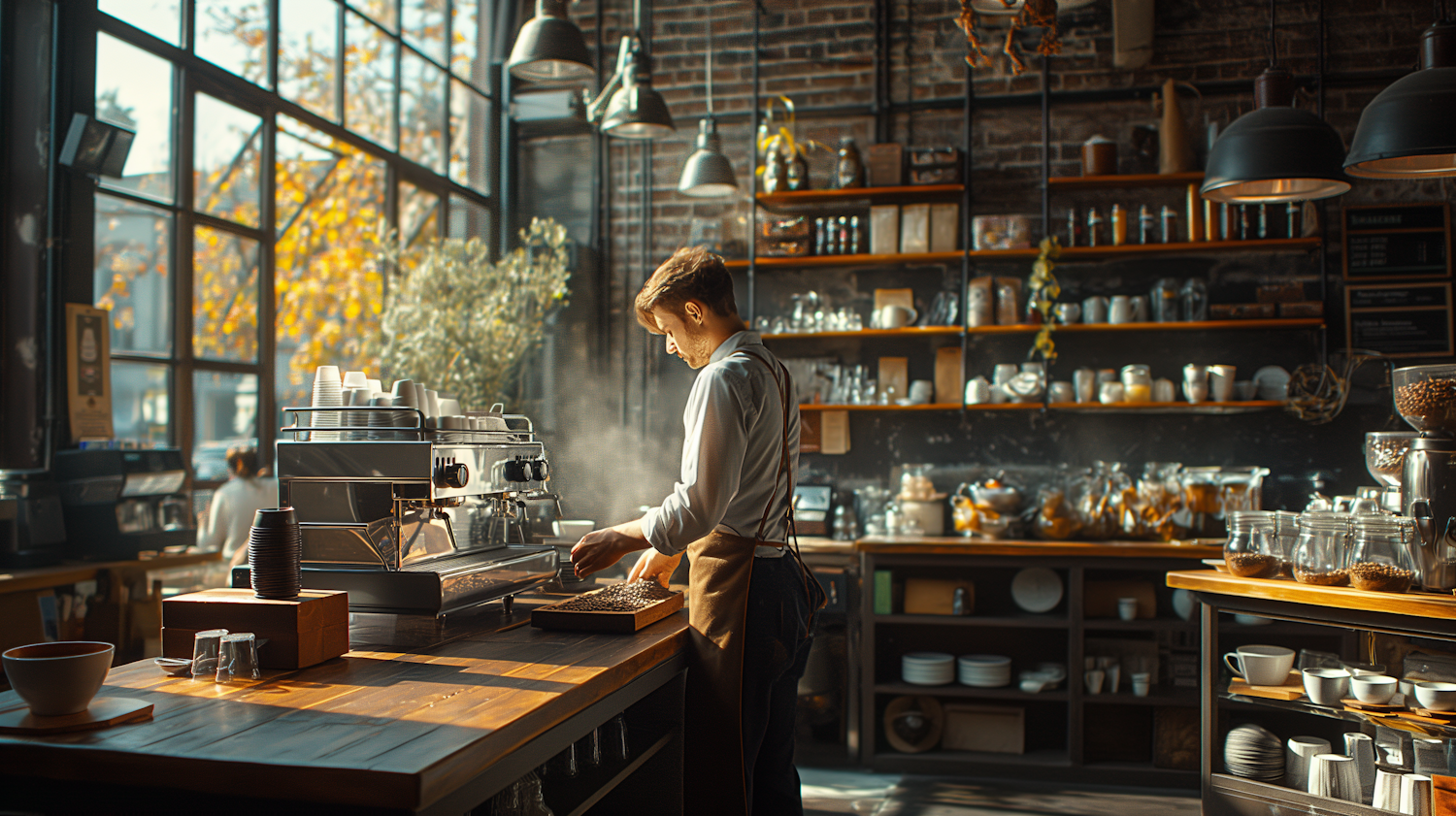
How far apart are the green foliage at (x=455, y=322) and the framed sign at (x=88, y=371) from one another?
3.71 feet

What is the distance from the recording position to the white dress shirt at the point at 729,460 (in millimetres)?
2166

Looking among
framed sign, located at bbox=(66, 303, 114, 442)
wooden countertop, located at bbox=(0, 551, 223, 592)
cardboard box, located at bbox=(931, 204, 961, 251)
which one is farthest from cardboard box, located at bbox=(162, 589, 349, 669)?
cardboard box, located at bbox=(931, 204, 961, 251)

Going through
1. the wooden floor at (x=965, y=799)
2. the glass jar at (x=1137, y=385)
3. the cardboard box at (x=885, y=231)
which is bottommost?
the wooden floor at (x=965, y=799)

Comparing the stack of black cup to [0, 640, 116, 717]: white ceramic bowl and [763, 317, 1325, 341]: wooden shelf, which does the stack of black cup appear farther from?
[763, 317, 1325, 341]: wooden shelf

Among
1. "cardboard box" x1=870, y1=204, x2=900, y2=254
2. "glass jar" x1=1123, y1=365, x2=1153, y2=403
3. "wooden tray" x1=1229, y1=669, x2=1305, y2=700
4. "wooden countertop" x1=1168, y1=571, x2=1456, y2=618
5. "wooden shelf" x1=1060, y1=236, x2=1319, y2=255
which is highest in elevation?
"cardboard box" x1=870, y1=204, x2=900, y2=254

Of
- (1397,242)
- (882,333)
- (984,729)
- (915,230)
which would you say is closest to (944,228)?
(915,230)

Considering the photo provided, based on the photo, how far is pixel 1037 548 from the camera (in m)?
4.29

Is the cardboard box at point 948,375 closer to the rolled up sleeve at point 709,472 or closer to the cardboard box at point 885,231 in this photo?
the cardboard box at point 885,231

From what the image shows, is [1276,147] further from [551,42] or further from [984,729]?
[984,729]

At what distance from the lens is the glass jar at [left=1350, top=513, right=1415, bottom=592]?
2.63 meters

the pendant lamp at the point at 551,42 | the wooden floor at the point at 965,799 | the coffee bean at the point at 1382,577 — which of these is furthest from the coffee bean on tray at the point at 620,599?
the pendant lamp at the point at 551,42

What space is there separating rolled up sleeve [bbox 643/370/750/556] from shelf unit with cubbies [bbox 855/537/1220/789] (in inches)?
92.1

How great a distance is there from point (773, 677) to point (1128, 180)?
340cm

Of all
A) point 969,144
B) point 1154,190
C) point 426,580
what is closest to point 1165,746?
point 1154,190
